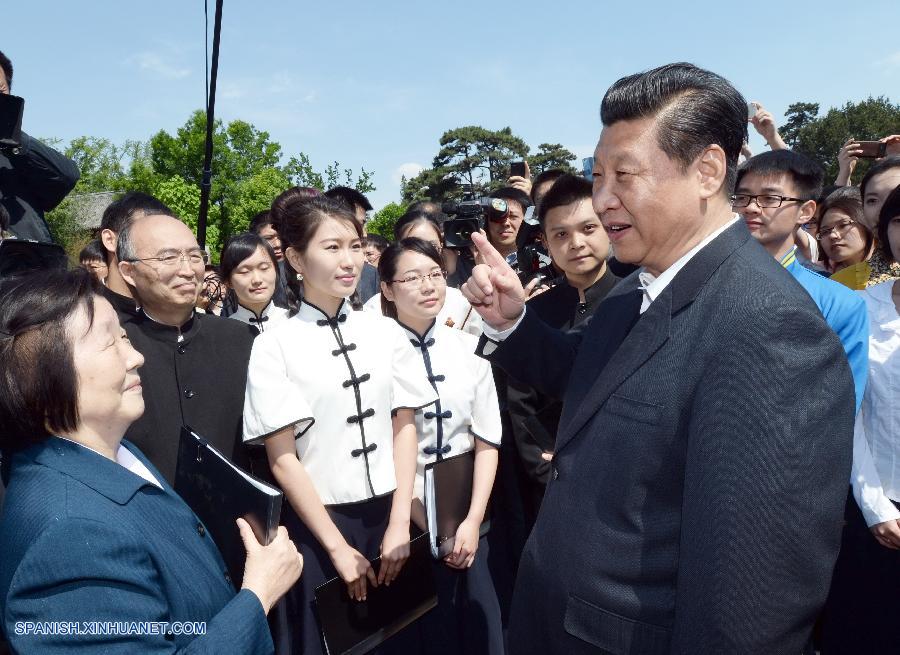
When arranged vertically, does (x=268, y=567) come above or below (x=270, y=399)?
below

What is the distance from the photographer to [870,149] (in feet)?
15.8

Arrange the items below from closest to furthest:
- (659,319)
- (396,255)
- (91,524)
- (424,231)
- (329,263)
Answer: (91,524) → (659,319) → (329,263) → (396,255) → (424,231)

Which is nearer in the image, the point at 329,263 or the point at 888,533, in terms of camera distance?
the point at 888,533

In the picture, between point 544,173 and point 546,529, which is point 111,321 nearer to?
point 546,529

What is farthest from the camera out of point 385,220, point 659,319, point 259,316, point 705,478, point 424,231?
point 385,220

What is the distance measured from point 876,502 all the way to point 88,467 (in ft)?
9.21

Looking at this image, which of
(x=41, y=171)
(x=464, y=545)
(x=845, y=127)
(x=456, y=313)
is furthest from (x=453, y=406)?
(x=845, y=127)

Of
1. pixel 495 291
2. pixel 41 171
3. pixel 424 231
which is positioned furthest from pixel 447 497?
pixel 424 231

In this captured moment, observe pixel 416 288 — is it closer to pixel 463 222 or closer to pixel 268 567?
pixel 463 222

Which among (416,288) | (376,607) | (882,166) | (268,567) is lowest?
(376,607)

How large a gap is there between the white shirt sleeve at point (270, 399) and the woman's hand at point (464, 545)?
0.86 metres

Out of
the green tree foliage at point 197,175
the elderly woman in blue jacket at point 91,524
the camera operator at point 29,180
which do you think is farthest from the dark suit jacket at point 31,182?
the green tree foliage at point 197,175

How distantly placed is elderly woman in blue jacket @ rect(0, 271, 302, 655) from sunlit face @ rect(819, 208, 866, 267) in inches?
181

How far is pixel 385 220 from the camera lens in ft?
108
